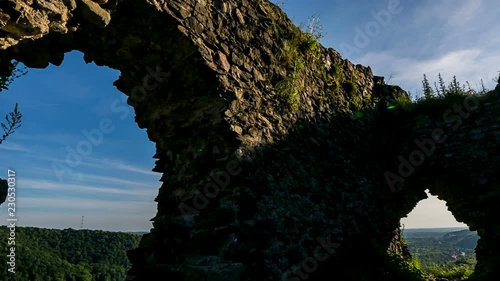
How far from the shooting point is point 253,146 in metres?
3.81

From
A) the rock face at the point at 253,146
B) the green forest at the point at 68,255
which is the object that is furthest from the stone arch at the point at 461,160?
the green forest at the point at 68,255

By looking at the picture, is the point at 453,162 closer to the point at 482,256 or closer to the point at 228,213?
the point at 482,256

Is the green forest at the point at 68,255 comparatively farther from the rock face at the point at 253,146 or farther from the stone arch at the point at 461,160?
the stone arch at the point at 461,160

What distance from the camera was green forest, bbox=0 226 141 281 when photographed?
3753cm

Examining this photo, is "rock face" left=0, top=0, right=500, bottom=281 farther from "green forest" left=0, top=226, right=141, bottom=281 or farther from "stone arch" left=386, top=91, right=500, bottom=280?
"green forest" left=0, top=226, right=141, bottom=281

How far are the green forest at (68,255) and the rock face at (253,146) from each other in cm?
3517

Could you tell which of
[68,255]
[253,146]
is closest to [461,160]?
[253,146]

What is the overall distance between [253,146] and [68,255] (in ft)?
177

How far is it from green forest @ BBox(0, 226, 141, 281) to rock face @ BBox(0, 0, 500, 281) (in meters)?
35.2

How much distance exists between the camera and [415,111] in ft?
21.3

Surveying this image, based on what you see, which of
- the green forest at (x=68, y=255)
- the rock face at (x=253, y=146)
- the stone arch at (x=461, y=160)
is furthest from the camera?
the green forest at (x=68, y=255)

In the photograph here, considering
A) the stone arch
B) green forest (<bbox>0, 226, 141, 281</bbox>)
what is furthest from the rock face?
green forest (<bbox>0, 226, 141, 281</bbox>)

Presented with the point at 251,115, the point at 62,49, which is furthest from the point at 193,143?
the point at 62,49

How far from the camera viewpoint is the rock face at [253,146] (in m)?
3.25
